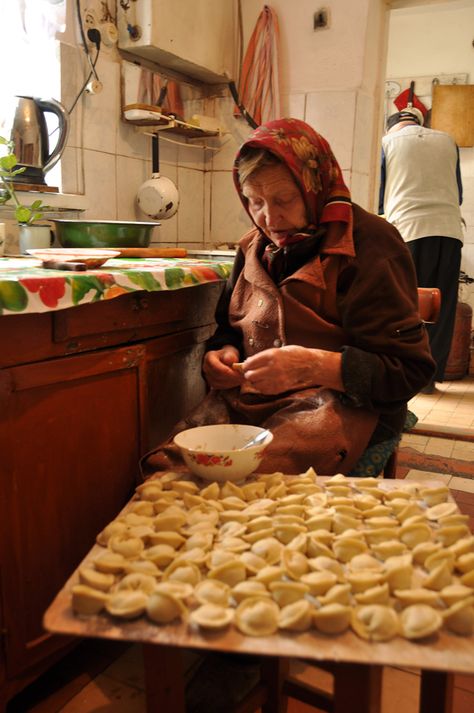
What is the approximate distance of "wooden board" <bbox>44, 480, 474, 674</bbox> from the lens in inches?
24.2

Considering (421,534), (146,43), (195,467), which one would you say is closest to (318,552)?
(421,534)

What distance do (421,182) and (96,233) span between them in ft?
8.28

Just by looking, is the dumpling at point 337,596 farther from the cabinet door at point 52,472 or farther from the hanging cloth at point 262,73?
the hanging cloth at point 262,73

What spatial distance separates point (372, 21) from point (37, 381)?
2.31 m

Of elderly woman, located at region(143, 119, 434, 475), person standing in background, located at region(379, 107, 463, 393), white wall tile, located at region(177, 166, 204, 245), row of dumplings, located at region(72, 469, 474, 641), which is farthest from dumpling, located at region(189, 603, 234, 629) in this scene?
person standing in background, located at region(379, 107, 463, 393)

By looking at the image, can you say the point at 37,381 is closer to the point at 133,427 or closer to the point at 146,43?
the point at 133,427

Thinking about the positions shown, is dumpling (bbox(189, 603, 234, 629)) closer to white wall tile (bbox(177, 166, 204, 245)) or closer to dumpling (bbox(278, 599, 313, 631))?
dumpling (bbox(278, 599, 313, 631))

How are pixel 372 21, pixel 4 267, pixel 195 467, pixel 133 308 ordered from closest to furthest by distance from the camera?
pixel 195 467 → pixel 4 267 → pixel 133 308 → pixel 372 21

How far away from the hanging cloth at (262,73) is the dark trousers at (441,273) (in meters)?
1.45

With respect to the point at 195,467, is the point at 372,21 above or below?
above

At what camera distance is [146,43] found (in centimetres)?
223

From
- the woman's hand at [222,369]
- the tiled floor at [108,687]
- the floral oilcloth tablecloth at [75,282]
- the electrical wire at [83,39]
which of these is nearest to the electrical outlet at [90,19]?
the electrical wire at [83,39]

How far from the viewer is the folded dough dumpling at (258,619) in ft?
2.14

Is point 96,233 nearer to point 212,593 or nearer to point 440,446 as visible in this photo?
point 212,593
